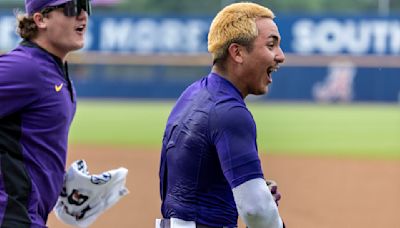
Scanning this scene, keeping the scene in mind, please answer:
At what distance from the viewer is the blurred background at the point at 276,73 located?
2111 cm

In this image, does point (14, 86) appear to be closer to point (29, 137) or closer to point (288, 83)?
point (29, 137)

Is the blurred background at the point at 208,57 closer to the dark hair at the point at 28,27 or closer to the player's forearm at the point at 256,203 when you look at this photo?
the dark hair at the point at 28,27

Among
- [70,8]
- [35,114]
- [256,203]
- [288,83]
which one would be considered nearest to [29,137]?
[35,114]

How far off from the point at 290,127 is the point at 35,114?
18819mm

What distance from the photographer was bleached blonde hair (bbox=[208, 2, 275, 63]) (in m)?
3.69

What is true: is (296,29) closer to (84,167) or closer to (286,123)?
(286,123)

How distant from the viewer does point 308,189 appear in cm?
1189

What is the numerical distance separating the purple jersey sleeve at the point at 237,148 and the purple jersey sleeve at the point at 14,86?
860mm

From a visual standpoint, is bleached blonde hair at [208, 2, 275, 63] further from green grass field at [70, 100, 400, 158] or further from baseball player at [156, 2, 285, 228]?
green grass field at [70, 100, 400, 158]

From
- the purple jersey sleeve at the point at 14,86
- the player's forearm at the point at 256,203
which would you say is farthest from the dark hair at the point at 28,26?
the player's forearm at the point at 256,203

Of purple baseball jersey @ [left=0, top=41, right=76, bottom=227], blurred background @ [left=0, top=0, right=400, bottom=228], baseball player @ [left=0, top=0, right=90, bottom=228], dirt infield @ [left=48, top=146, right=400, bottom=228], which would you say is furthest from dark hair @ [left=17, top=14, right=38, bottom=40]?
blurred background @ [left=0, top=0, right=400, bottom=228]

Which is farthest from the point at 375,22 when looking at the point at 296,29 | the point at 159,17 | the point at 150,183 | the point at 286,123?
the point at 150,183

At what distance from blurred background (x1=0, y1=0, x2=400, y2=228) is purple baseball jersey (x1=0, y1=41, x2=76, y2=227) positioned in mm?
13630

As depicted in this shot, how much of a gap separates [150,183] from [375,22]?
22462 mm
